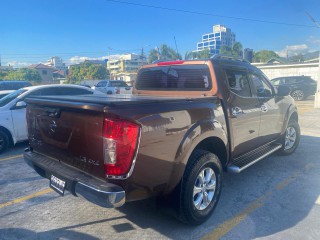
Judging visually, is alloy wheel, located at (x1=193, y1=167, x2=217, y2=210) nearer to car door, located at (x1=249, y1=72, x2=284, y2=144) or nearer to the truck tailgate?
the truck tailgate

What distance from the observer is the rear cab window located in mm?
3770

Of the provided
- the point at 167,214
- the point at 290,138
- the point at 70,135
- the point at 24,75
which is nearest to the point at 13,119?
the point at 70,135

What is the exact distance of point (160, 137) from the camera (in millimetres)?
2551

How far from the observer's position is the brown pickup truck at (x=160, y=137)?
2398 mm

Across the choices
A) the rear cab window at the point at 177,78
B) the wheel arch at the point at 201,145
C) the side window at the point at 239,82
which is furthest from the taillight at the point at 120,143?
the side window at the point at 239,82

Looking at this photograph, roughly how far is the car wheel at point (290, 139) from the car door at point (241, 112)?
5.39 ft

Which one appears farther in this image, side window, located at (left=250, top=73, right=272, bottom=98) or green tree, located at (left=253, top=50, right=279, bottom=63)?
green tree, located at (left=253, top=50, right=279, bottom=63)

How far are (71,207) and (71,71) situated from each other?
259 ft

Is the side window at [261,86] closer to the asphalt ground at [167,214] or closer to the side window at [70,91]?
the asphalt ground at [167,214]

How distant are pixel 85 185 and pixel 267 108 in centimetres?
343

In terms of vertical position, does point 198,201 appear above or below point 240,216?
above

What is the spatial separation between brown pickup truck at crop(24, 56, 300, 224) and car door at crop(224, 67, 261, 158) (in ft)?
0.05

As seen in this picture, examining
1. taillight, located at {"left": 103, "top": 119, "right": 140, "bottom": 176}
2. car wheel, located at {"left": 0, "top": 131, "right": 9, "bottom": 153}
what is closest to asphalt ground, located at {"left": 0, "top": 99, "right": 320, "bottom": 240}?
taillight, located at {"left": 103, "top": 119, "right": 140, "bottom": 176}

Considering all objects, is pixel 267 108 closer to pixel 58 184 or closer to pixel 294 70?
pixel 58 184
